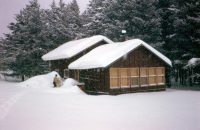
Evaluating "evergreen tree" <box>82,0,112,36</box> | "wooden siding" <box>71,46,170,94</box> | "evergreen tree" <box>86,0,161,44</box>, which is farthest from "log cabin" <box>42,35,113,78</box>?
"evergreen tree" <box>82,0,112,36</box>

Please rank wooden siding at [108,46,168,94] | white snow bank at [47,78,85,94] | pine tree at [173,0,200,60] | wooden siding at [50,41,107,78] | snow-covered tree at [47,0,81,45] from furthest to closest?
snow-covered tree at [47,0,81,45]
wooden siding at [50,41,107,78]
pine tree at [173,0,200,60]
wooden siding at [108,46,168,94]
white snow bank at [47,78,85,94]

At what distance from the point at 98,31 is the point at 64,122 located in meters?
42.7

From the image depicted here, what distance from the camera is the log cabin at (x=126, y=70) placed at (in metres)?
28.6

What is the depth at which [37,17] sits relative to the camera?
52.3 metres

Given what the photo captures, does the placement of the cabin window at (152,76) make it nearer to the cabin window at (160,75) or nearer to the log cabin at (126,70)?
the log cabin at (126,70)

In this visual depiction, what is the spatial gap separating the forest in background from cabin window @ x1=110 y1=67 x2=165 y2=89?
19.5 feet

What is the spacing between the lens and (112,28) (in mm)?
47656

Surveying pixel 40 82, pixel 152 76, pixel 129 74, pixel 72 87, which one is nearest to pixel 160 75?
pixel 152 76

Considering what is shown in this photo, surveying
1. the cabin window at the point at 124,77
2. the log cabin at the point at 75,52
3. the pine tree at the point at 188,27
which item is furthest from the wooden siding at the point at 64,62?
the pine tree at the point at 188,27

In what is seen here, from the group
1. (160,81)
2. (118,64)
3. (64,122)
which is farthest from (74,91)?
(64,122)

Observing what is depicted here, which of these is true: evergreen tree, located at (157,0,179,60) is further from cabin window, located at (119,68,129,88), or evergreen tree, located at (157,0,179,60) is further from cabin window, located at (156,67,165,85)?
cabin window, located at (119,68,129,88)

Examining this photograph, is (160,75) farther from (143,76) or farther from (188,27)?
(188,27)

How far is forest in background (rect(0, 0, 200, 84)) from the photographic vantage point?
3716 centimetres

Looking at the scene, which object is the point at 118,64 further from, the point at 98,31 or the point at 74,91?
the point at 98,31
